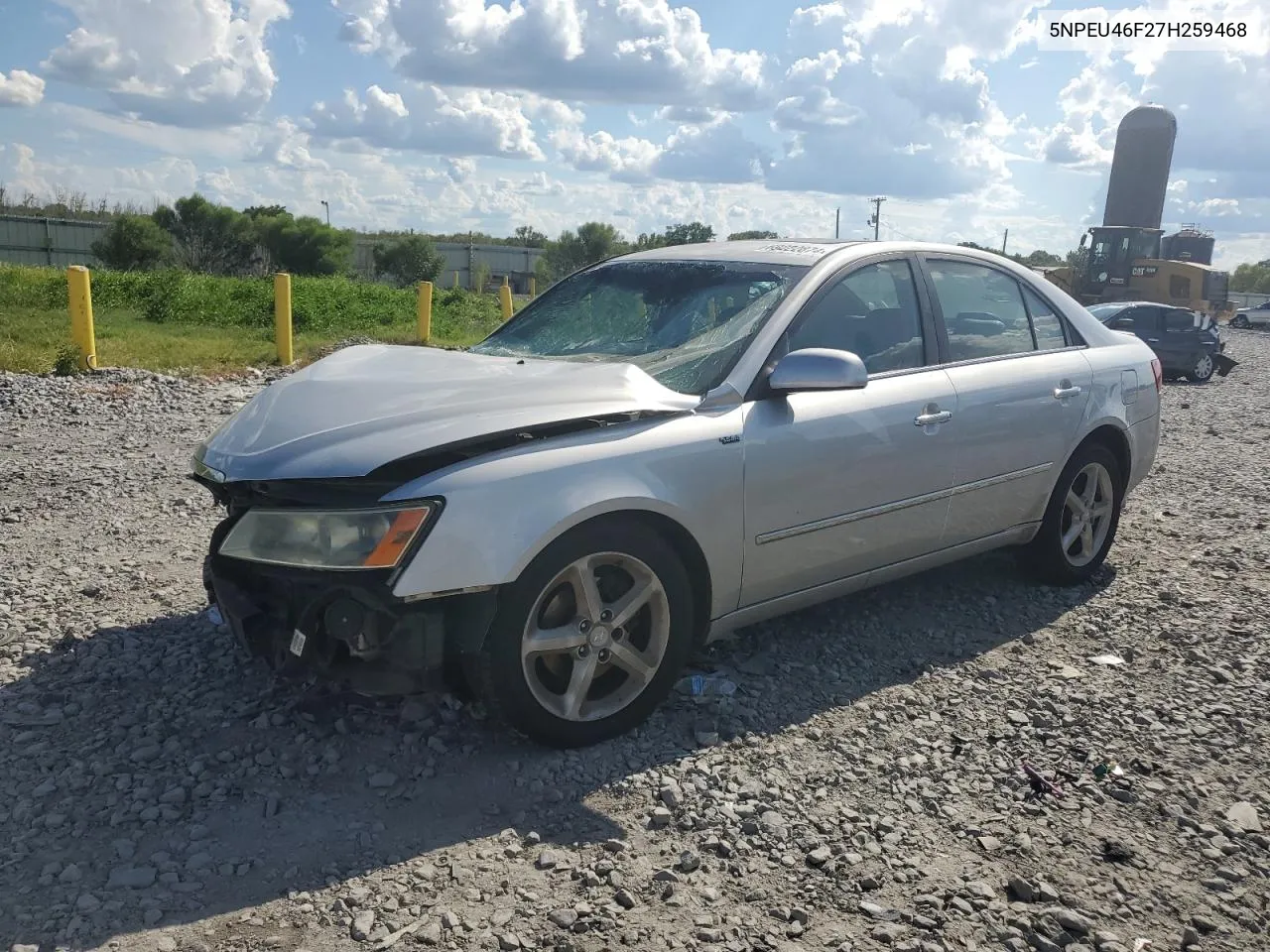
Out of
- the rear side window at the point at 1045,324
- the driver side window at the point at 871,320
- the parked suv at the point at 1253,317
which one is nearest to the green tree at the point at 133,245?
the rear side window at the point at 1045,324

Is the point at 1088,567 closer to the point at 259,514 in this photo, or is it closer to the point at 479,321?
the point at 259,514

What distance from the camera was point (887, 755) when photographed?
359cm

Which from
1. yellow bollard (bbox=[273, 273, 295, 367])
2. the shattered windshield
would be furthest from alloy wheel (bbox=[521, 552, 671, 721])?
yellow bollard (bbox=[273, 273, 295, 367])

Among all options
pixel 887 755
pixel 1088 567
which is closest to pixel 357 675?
pixel 887 755

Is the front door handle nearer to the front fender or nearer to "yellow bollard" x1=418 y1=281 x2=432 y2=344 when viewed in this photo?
the front fender

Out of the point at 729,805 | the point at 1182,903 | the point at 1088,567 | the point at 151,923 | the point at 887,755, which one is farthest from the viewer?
the point at 1088,567

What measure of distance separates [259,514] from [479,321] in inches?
772

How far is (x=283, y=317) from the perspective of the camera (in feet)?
44.2

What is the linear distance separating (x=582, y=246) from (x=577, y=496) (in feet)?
137

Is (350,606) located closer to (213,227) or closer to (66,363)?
(66,363)

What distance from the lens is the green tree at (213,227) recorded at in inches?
1316

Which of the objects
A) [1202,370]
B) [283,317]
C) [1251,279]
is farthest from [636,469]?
[1251,279]

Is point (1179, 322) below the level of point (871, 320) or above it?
below

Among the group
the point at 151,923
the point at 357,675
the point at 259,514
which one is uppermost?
the point at 259,514
